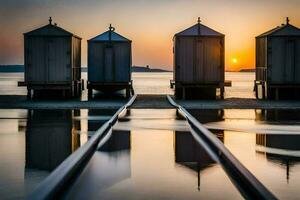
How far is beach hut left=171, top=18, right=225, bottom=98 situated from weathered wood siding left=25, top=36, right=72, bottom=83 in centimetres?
657

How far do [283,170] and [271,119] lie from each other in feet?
36.1

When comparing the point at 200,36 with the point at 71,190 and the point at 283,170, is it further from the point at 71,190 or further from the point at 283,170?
the point at 71,190

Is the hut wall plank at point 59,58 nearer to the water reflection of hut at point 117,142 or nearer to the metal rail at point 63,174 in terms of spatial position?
the water reflection of hut at point 117,142

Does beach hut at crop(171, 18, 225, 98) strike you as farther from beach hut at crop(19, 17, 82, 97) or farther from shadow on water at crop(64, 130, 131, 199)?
shadow on water at crop(64, 130, 131, 199)

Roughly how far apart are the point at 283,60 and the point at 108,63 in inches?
419

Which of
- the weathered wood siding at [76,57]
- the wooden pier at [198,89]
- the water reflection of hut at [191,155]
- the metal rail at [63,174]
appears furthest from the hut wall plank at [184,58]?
the metal rail at [63,174]

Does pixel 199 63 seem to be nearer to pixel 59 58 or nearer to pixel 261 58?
pixel 261 58

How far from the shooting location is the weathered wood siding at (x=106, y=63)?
1345 inches

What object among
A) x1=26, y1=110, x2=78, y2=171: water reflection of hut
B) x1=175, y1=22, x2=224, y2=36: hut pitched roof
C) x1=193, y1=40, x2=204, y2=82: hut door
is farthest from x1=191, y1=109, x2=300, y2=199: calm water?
x1=175, y1=22, x2=224, y2=36: hut pitched roof

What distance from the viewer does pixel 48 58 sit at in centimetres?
3200

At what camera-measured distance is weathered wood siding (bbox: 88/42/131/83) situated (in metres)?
34.2

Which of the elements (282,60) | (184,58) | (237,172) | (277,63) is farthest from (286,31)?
(237,172)

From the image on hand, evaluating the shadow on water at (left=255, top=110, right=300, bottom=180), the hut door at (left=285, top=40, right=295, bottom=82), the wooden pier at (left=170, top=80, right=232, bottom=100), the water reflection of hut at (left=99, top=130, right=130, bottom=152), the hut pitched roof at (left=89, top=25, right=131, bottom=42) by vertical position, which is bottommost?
the shadow on water at (left=255, top=110, right=300, bottom=180)

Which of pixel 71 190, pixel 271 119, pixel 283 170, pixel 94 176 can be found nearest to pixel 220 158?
pixel 283 170
